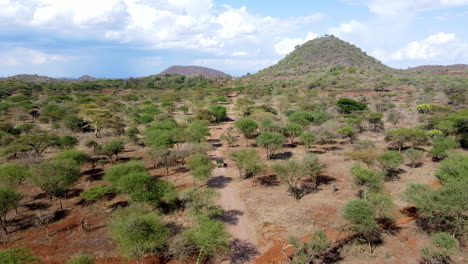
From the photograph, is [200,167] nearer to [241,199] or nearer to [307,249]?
[241,199]

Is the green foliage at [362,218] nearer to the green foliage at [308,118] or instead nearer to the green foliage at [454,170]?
the green foliage at [454,170]

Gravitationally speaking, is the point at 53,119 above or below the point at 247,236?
above

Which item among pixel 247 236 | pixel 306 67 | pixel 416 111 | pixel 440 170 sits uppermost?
pixel 306 67

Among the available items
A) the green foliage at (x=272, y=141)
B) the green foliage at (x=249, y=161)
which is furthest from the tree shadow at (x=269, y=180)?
the green foliage at (x=272, y=141)

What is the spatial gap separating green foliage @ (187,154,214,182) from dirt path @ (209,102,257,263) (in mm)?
2227

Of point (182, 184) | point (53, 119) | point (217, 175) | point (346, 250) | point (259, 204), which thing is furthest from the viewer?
point (53, 119)

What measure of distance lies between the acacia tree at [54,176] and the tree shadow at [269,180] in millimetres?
19483

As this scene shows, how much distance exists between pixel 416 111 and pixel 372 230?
49.3 meters

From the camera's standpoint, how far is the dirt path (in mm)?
16922

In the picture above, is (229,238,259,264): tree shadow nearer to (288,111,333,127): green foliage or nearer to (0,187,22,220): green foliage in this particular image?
(0,187,22,220): green foliage

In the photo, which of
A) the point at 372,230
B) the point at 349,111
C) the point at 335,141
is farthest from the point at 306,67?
the point at 372,230

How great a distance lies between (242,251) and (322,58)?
162 metres

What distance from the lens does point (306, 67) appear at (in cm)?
14650

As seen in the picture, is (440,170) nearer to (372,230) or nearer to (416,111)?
(372,230)
